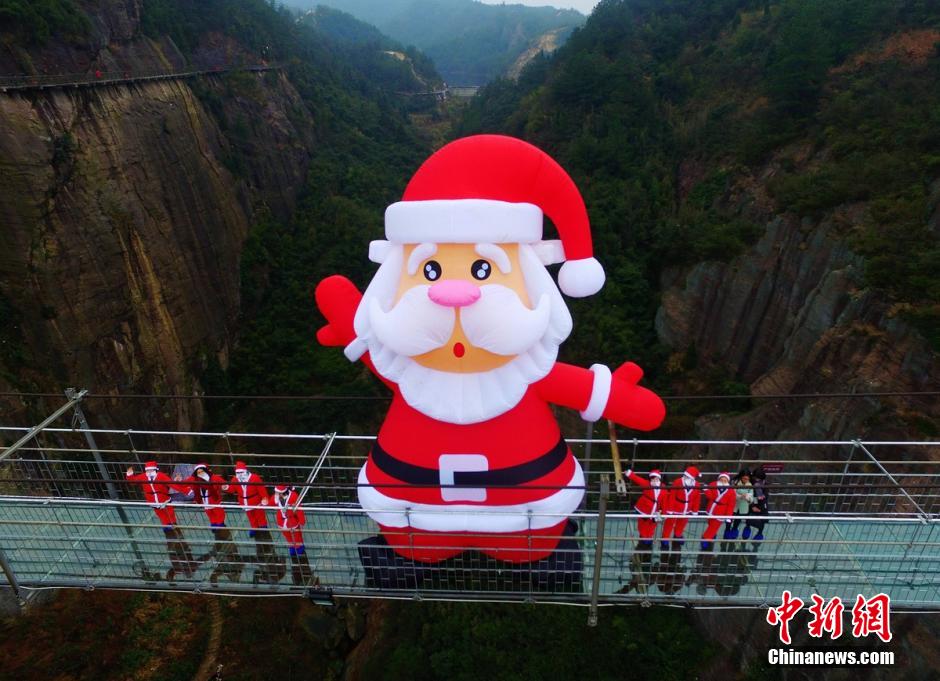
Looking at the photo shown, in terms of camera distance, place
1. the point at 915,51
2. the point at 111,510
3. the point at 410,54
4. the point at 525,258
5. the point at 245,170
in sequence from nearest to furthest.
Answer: the point at 525,258 < the point at 111,510 < the point at 915,51 < the point at 245,170 < the point at 410,54

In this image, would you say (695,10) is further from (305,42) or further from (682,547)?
(682,547)

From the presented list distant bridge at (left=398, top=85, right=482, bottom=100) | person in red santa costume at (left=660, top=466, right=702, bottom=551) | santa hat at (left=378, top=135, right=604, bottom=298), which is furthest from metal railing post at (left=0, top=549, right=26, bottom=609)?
distant bridge at (left=398, top=85, right=482, bottom=100)

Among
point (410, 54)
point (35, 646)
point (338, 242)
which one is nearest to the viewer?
point (35, 646)

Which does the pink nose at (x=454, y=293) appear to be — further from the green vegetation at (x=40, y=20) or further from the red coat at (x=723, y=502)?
the green vegetation at (x=40, y=20)

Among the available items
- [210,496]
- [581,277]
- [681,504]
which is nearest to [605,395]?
[581,277]

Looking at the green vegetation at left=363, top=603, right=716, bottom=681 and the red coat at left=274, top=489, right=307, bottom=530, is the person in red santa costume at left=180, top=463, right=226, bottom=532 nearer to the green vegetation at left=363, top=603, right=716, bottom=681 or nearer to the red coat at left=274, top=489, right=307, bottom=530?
the red coat at left=274, top=489, right=307, bottom=530

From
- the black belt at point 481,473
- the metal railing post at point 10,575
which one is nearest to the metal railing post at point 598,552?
the black belt at point 481,473

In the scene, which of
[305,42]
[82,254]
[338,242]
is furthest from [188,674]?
[305,42]
